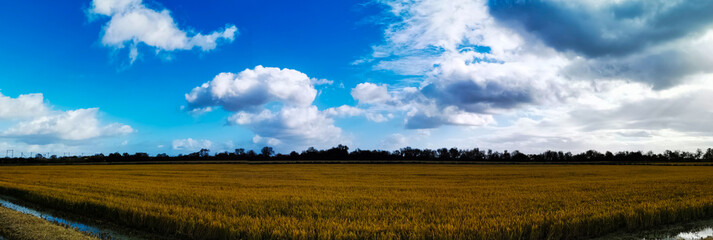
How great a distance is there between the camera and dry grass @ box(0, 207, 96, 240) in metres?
10.2

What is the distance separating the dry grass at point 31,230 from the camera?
33.6 feet

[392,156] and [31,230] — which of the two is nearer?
[31,230]

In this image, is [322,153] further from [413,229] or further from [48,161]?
[413,229]

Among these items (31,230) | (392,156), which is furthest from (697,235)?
(392,156)

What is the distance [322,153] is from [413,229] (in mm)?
129124

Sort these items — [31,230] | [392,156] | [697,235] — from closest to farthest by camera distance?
1. [31,230]
2. [697,235]
3. [392,156]

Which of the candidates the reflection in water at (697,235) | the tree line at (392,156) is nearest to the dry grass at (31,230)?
the reflection in water at (697,235)

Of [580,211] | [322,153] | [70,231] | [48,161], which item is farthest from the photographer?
[322,153]

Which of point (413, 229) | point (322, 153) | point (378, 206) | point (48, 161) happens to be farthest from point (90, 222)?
point (48, 161)

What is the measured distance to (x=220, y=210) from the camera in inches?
524

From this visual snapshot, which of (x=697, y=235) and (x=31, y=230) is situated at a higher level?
(x=31, y=230)

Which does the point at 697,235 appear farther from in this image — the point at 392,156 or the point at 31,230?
the point at 392,156

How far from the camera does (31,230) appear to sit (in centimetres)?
1098

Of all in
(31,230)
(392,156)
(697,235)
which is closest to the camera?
(31,230)
